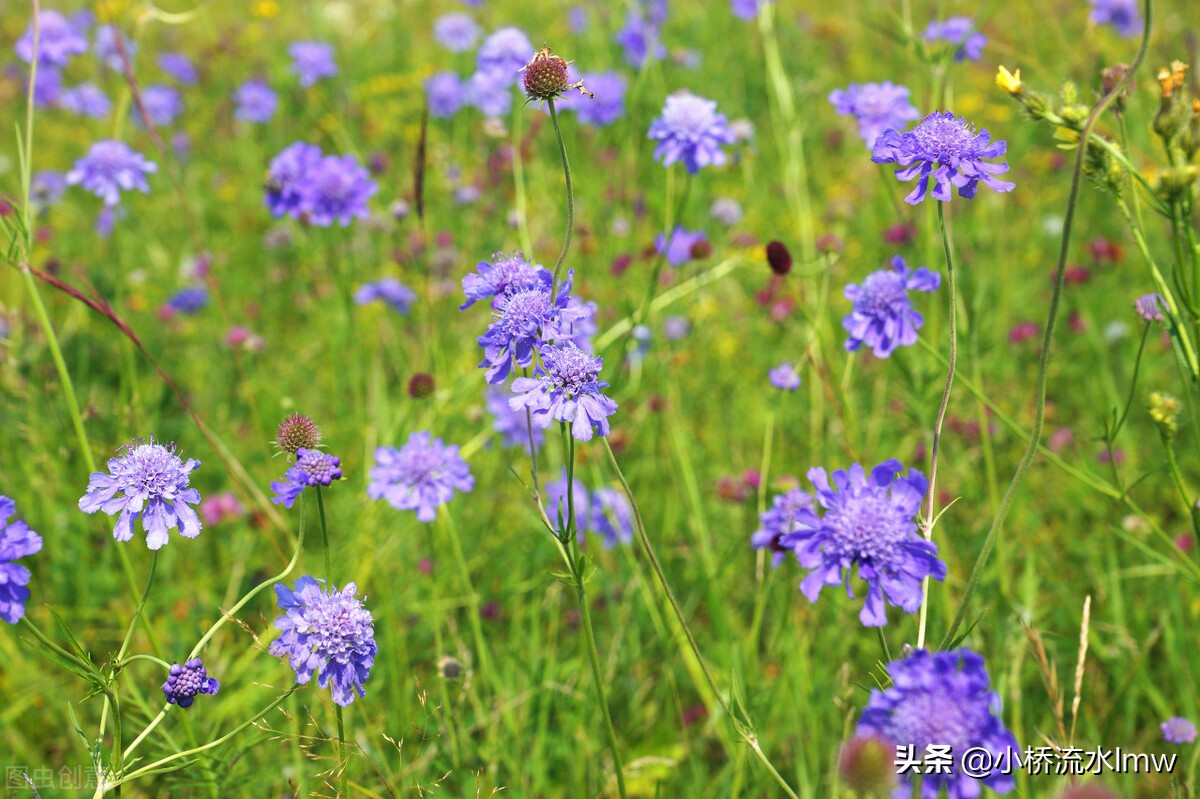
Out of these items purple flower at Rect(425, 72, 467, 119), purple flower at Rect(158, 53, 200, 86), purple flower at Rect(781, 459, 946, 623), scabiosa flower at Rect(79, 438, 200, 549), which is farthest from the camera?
purple flower at Rect(158, 53, 200, 86)

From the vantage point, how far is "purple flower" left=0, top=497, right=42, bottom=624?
4.41ft

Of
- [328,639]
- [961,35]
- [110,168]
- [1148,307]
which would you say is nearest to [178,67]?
[110,168]

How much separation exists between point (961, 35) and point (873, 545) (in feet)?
6.74

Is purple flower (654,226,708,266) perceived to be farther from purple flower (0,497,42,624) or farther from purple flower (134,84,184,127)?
purple flower (134,84,184,127)

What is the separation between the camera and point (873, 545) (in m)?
1.30

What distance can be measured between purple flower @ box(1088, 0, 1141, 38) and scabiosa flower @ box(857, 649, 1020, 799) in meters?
3.62

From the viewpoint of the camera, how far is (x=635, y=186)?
4.24 m

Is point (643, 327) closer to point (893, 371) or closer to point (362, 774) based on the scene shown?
point (893, 371)

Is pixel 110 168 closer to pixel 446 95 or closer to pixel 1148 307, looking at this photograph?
pixel 446 95

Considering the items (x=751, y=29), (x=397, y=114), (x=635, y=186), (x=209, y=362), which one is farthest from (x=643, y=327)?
(x=751, y=29)

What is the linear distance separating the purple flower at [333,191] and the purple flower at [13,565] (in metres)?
1.44

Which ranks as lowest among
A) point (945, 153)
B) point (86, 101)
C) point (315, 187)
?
point (945, 153)

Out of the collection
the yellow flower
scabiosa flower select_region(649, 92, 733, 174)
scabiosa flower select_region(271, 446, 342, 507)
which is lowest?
scabiosa flower select_region(271, 446, 342, 507)

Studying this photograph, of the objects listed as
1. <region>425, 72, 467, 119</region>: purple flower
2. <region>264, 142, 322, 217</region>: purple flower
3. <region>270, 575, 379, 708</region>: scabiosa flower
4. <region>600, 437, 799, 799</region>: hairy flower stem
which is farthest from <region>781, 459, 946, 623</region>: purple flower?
<region>425, 72, 467, 119</region>: purple flower
